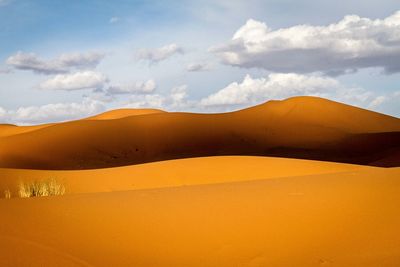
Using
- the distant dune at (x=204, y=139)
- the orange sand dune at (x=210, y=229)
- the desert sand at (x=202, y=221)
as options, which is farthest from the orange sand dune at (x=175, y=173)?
the distant dune at (x=204, y=139)

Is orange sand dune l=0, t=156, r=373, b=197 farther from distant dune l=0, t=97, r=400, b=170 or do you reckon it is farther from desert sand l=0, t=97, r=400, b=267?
distant dune l=0, t=97, r=400, b=170

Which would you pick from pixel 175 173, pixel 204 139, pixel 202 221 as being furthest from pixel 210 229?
pixel 204 139

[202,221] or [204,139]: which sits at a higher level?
[204,139]

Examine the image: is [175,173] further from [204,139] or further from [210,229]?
[204,139]

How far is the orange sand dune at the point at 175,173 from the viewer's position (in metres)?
16.2

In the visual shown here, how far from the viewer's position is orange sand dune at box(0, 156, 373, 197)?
16.2 metres

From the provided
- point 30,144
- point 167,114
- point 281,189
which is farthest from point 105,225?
point 167,114

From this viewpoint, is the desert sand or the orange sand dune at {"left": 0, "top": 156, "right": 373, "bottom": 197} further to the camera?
the orange sand dune at {"left": 0, "top": 156, "right": 373, "bottom": 197}

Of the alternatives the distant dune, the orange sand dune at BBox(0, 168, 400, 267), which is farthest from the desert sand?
the distant dune

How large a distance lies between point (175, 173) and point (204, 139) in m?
25.6

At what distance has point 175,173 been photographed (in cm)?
1766

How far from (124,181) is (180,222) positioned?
9623 millimetres

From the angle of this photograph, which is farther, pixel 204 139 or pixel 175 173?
pixel 204 139

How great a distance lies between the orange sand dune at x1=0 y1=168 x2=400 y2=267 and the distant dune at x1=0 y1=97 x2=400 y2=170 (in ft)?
76.1
